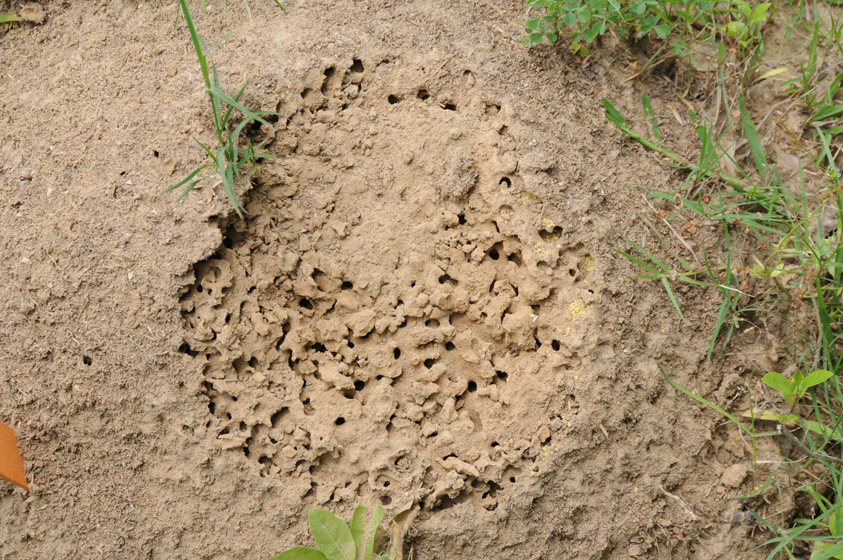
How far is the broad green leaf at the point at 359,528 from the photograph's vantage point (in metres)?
2.00

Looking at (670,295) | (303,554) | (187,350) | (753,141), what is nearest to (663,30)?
(753,141)

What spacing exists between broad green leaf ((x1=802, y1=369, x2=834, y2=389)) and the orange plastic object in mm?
2420

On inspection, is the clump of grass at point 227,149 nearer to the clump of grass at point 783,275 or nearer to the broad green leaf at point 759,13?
the clump of grass at point 783,275

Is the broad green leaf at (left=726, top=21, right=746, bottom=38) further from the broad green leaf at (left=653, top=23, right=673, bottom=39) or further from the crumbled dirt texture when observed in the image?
the crumbled dirt texture

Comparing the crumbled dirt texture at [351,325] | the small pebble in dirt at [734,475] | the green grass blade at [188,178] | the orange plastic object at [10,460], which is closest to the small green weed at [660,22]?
the crumbled dirt texture at [351,325]

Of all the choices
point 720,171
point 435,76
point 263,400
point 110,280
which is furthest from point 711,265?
point 110,280

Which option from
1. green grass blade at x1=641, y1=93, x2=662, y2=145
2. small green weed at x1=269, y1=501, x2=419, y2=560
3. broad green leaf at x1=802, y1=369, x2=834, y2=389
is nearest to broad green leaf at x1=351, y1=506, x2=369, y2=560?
small green weed at x1=269, y1=501, x2=419, y2=560

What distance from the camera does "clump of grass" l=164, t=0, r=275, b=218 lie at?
204 cm

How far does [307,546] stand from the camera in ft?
6.84

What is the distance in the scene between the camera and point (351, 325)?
7.20 feet

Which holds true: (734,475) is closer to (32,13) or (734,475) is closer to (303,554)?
(303,554)

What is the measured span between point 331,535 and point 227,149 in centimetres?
117

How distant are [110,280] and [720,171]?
2079 millimetres

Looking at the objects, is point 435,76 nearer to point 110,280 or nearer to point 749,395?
point 110,280
